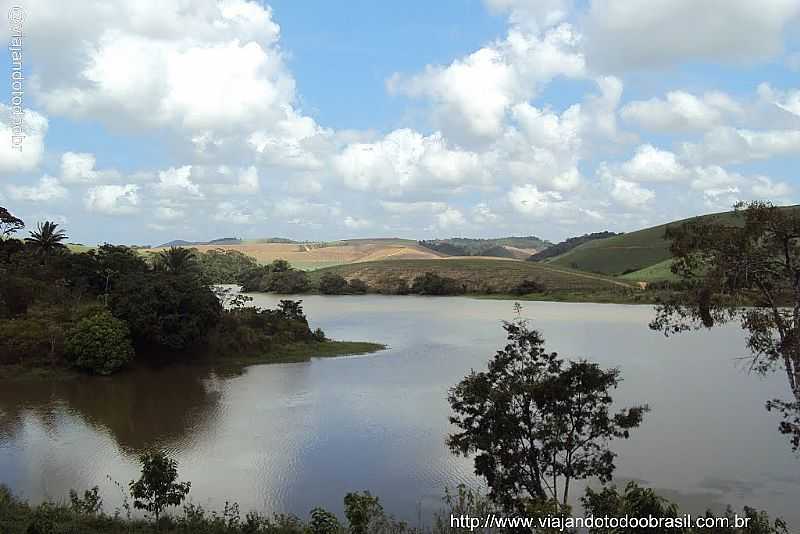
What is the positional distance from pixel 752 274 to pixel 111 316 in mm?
34042

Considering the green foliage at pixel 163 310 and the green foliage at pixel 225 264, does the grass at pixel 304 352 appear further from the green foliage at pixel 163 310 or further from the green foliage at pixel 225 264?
the green foliage at pixel 225 264

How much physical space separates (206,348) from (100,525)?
27988mm

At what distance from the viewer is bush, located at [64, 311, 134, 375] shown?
34375mm

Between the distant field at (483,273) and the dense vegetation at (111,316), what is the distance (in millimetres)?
65924

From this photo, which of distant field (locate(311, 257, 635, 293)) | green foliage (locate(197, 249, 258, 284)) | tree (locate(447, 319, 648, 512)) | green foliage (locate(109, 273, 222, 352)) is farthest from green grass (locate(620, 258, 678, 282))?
tree (locate(447, 319, 648, 512))

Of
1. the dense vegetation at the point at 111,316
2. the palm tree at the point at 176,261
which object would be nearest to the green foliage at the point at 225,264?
the palm tree at the point at 176,261

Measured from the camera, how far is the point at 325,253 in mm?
165625

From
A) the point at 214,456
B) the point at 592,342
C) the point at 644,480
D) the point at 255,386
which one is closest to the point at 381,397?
the point at 255,386

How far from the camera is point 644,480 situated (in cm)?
1809

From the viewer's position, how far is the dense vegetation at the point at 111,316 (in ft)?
114

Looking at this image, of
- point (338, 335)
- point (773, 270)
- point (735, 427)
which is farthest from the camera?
point (338, 335)

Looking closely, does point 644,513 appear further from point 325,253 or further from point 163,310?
point 325,253

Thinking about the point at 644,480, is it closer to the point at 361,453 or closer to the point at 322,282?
the point at 361,453

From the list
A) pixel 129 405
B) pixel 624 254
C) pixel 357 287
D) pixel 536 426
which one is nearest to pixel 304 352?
pixel 129 405
